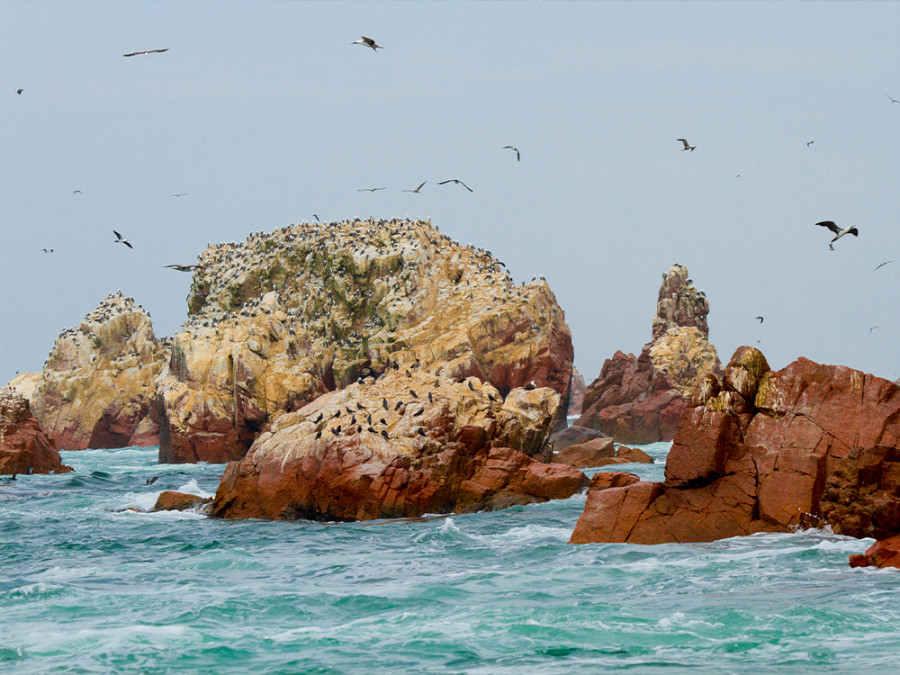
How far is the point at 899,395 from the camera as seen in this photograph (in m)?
20.5

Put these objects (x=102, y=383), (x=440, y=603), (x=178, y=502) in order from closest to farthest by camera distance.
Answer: (x=440, y=603), (x=178, y=502), (x=102, y=383)

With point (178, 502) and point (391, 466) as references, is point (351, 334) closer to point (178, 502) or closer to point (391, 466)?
point (178, 502)

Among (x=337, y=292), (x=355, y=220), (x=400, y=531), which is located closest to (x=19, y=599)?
(x=400, y=531)

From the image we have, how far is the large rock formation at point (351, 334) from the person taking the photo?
205 ft

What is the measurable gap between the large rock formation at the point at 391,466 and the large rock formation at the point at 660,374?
142 feet

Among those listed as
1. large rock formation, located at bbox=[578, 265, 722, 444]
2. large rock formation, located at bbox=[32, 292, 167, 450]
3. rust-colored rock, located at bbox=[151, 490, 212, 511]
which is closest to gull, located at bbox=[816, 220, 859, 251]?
rust-colored rock, located at bbox=[151, 490, 212, 511]

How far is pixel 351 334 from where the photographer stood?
73375 mm

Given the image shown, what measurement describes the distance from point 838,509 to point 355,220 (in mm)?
67002

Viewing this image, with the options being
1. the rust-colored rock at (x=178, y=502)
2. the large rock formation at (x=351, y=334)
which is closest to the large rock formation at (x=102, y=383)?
the large rock formation at (x=351, y=334)

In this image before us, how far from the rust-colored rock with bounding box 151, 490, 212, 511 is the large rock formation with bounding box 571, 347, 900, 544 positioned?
1548 centimetres

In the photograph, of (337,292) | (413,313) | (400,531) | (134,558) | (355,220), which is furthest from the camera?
(355,220)

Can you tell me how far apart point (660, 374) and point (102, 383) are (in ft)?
157

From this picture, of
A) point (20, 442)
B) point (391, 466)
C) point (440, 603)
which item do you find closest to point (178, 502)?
point (391, 466)

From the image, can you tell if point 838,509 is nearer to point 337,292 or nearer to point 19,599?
point 19,599
